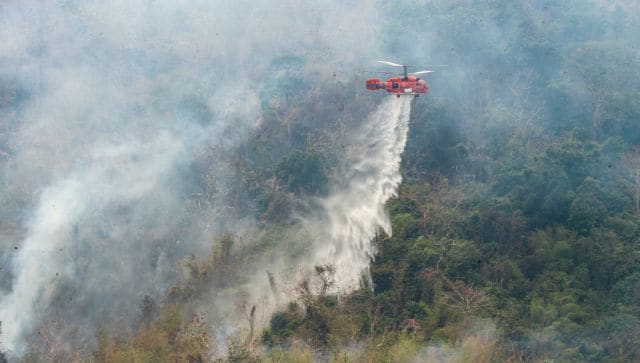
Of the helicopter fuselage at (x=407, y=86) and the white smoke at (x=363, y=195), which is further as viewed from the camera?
the white smoke at (x=363, y=195)

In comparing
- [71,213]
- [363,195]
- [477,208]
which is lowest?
[71,213]

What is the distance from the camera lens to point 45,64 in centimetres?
7244

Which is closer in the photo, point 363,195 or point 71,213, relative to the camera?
point 363,195

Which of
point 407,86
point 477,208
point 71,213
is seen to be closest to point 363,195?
point 477,208

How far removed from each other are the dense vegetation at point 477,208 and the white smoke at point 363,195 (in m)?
1.00

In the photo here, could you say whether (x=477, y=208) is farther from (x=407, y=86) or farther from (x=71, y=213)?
(x=71, y=213)

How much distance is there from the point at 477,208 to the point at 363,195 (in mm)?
7845

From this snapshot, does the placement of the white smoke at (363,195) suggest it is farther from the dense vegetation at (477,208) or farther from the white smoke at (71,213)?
the white smoke at (71,213)

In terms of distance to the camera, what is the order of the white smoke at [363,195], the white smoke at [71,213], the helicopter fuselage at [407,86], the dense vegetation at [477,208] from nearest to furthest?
the dense vegetation at [477,208], the white smoke at [71,213], the helicopter fuselage at [407,86], the white smoke at [363,195]

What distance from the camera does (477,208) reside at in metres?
52.4

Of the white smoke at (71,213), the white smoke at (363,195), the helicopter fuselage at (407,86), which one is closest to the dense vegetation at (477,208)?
the white smoke at (363,195)

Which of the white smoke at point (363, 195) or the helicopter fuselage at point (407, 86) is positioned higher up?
the helicopter fuselage at point (407, 86)

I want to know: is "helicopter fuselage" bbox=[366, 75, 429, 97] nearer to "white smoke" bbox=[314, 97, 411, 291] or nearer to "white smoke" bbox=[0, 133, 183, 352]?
"white smoke" bbox=[314, 97, 411, 291]

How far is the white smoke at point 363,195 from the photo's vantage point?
50.8 meters
